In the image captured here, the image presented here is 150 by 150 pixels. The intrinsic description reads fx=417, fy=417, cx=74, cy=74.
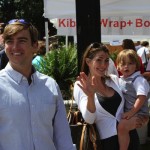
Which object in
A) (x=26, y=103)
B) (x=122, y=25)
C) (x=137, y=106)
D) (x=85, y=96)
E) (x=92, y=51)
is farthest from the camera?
(x=122, y=25)

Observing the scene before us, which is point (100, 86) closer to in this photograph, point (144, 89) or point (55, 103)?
point (144, 89)

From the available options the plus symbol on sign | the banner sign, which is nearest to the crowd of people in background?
the banner sign

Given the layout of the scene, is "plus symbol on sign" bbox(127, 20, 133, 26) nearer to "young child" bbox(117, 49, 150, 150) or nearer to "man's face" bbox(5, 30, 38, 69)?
"young child" bbox(117, 49, 150, 150)

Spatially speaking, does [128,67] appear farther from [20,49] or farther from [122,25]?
[122,25]

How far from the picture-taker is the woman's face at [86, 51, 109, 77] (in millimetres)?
3580

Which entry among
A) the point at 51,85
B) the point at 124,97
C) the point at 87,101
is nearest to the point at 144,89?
the point at 124,97

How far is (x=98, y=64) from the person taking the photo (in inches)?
141

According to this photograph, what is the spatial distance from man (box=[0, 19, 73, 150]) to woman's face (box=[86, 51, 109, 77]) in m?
1.10

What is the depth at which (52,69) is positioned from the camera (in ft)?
18.8

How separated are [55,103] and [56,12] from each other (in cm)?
466

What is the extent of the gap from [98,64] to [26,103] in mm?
1342

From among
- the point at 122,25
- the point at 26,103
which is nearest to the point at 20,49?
the point at 26,103

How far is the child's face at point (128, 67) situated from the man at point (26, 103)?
1.61m

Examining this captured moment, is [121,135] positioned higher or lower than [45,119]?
lower
